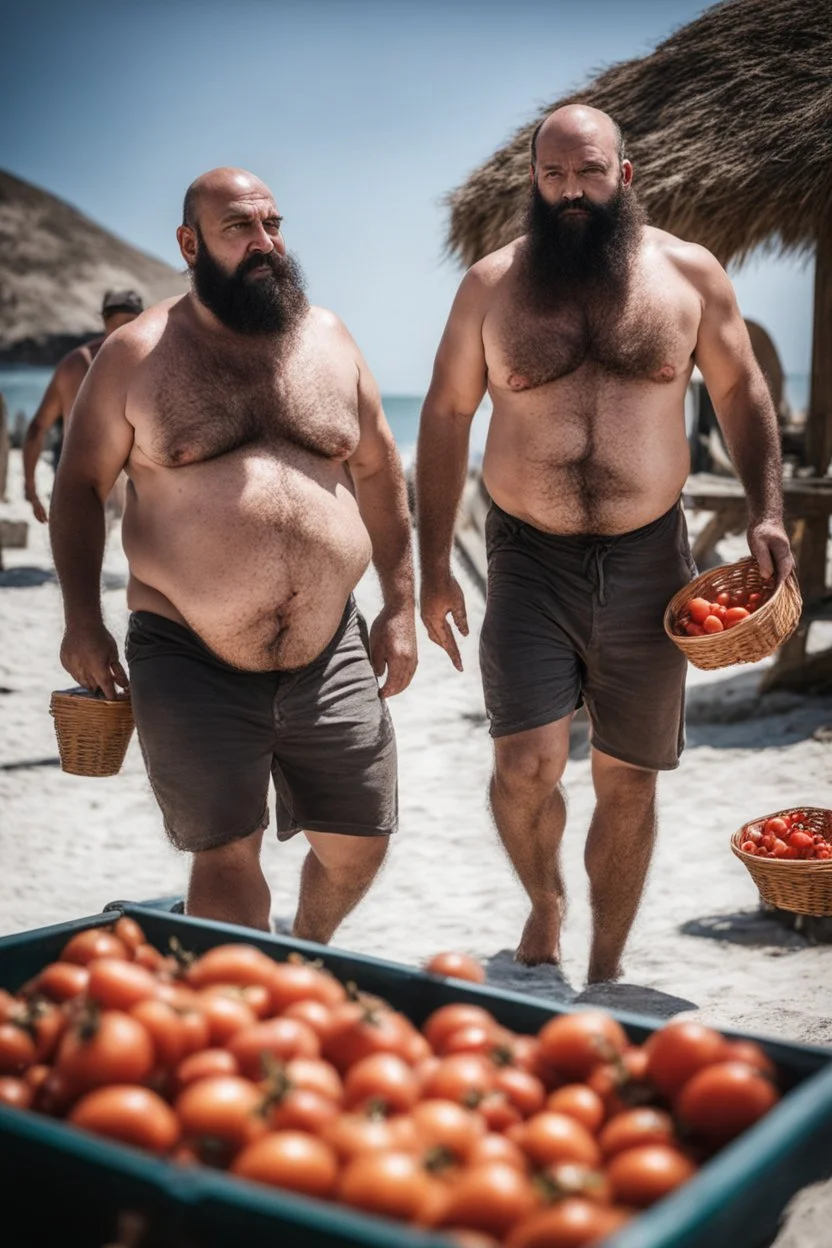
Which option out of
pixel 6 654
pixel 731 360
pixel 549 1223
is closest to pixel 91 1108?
pixel 549 1223

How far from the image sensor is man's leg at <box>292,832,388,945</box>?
12.2ft

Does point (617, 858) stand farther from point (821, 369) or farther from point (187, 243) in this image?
point (821, 369)

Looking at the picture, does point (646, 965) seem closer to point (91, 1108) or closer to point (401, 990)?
point (401, 990)

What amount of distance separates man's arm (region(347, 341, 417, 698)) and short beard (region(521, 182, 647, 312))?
23.4 inches

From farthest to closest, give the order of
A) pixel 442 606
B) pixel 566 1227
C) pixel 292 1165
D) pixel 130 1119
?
pixel 442 606
pixel 130 1119
pixel 292 1165
pixel 566 1227

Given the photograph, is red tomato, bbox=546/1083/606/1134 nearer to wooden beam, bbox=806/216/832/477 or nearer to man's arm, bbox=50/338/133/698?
man's arm, bbox=50/338/133/698

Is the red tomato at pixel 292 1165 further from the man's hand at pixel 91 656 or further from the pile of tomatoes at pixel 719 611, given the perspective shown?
the pile of tomatoes at pixel 719 611

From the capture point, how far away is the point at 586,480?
3.91 metres

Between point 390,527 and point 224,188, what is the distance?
105 cm

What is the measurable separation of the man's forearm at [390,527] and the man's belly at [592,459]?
13.5 inches

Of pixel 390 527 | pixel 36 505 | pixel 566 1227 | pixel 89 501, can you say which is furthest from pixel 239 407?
pixel 36 505

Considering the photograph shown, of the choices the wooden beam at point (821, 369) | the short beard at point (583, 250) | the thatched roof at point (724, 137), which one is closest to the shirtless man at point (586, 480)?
the short beard at point (583, 250)

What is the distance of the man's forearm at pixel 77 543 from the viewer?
11.5 ft

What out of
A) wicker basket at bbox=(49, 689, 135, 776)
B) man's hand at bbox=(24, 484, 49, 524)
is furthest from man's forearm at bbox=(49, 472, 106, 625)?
man's hand at bbox=(24, 484, 49, 524)
